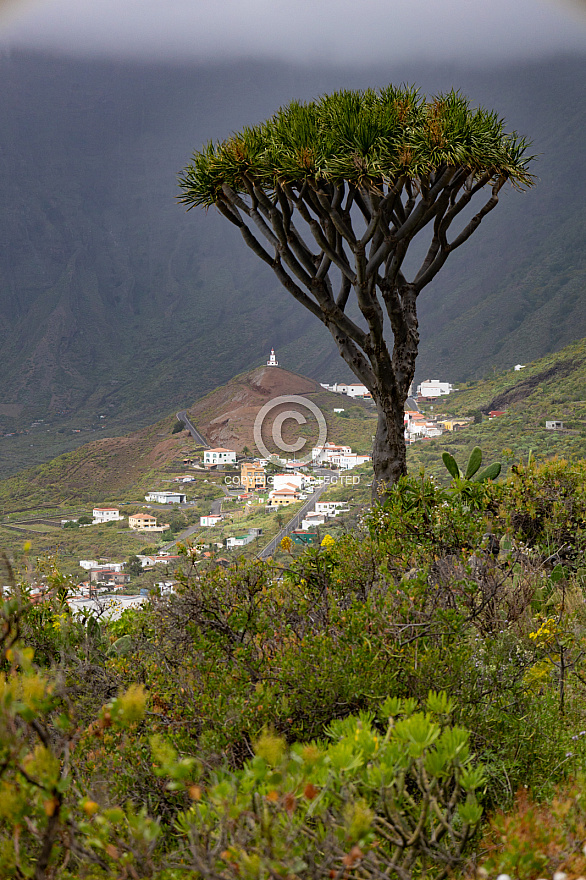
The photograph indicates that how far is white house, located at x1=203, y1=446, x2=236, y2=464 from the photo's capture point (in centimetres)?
4450

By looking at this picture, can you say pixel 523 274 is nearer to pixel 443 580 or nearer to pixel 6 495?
pixel 6 495

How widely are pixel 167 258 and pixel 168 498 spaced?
296ft

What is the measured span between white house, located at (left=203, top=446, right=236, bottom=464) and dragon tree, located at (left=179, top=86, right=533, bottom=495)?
38391 millimetres

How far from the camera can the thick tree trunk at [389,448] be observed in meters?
5.64

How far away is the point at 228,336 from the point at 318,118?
82549mm

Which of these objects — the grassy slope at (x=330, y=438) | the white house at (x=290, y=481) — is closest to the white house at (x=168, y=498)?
the grassy slope at (x=330, y=438)

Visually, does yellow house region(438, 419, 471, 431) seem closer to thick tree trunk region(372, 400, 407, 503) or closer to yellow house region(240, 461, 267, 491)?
yellow house region(240, 461, 267, 491)

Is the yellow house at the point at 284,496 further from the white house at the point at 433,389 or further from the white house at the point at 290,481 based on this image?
the white house at the point at 433,389

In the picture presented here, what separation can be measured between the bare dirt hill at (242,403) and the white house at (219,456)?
1887 mm

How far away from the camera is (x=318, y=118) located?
17.7 ft

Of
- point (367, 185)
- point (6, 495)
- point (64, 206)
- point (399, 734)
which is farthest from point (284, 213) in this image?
point (64, 206)

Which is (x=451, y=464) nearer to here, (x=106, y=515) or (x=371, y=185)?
(x=371, y=185)

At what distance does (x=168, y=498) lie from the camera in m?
38.4

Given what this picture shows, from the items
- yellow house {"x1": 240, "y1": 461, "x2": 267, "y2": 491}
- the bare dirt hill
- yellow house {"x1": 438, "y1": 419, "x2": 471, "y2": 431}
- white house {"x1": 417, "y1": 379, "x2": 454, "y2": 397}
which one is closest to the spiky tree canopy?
yellow house {"x1": 438, "y1": 419, "x2": 471, "y2": 431}
